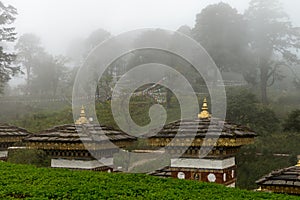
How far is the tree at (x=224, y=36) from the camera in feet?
104

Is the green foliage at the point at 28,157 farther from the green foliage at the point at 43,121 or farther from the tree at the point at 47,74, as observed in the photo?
the tree at the point at 47,74

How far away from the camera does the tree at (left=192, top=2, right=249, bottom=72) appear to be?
3170 cm

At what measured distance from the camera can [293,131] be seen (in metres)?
21.7

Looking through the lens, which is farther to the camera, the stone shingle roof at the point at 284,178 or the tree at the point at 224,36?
the tree at the point at 224,36

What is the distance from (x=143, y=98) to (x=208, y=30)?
8075 millimetres

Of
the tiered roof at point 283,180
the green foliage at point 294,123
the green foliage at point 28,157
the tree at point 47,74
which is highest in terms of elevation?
the tree at point 47,74

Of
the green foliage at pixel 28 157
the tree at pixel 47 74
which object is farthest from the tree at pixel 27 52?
the green foliage at pixel 28 157

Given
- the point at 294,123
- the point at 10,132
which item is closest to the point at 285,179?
the point at 10,132

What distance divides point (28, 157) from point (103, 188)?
15478 millimetres

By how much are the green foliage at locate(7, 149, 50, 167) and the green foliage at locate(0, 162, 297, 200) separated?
511 inches

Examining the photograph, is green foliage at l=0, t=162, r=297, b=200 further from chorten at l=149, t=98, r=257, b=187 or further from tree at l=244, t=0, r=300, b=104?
tree at l=244, t=0, r=300, b=104

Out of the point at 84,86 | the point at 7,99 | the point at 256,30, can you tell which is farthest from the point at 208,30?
the point at 7,99

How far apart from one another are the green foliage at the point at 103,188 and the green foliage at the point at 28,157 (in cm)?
1297

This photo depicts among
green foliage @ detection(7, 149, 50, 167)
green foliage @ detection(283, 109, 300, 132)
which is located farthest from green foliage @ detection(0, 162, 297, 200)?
green foliage @ detection(283, 109, 300, 132)
